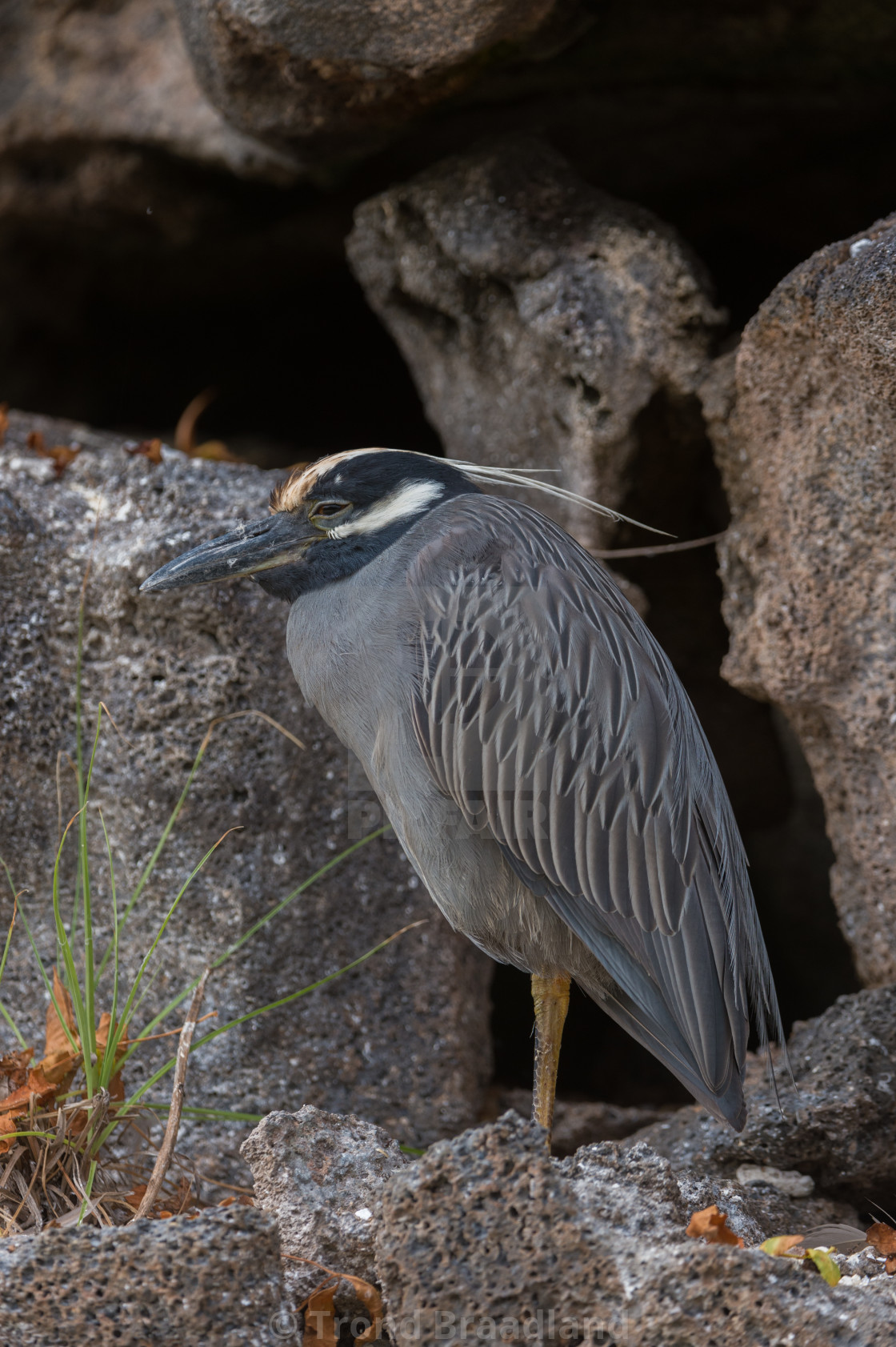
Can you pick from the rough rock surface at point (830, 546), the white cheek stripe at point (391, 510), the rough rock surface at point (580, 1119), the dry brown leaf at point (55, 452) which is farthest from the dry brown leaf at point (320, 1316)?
the dry brown leaf at point (55, 452)

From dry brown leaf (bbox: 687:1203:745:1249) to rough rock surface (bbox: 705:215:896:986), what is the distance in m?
1.13

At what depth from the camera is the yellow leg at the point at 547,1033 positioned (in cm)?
230

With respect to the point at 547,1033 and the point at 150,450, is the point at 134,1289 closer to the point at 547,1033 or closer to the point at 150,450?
the point at 547,1033

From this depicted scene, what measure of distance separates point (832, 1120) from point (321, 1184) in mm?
1043

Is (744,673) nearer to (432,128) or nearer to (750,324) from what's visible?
(750,324)

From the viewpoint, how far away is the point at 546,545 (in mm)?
2322

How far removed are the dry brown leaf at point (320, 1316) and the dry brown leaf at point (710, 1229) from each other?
551 mm

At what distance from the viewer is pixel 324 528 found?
235 centimetres

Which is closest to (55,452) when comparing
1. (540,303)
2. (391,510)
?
(391,510)

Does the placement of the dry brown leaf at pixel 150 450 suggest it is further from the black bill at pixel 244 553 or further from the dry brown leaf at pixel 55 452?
the black bill at pixel 244 553

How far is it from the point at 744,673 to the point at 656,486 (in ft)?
2.21

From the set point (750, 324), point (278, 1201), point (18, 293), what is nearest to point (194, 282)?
point (18, 293)

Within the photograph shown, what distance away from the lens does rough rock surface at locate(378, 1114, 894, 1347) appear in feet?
4.72

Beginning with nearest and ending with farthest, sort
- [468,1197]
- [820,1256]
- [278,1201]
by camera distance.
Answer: [468,1197], [820,1256], [278,1201]
